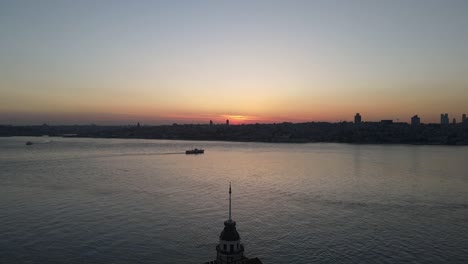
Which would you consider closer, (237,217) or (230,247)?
(230,247)

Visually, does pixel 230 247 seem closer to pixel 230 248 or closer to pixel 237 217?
pixel 230 248

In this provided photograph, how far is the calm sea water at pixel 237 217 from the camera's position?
27484 millimetres

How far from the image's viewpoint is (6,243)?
94.4ft

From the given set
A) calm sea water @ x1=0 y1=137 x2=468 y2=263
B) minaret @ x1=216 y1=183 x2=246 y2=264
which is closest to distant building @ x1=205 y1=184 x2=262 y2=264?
minaret @ x1=216 y1=183 x2=246 y2=264

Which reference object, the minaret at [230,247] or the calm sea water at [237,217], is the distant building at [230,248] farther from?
the calm sea water at [237,217]

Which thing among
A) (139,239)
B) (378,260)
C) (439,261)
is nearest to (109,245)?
(139,239)

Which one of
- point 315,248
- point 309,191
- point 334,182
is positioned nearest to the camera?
point 315,248

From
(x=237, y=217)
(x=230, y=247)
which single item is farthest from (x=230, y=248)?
(x=237, y=217)

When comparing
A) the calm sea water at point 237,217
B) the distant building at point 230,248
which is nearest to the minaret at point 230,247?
the distant building at point 230,248

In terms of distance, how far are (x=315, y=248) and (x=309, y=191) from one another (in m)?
22.7

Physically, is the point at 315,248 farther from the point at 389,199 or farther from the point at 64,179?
the point at 64,179

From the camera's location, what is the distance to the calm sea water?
2748 cm

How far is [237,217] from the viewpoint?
37.1m

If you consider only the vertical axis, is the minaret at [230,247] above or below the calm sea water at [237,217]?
above
